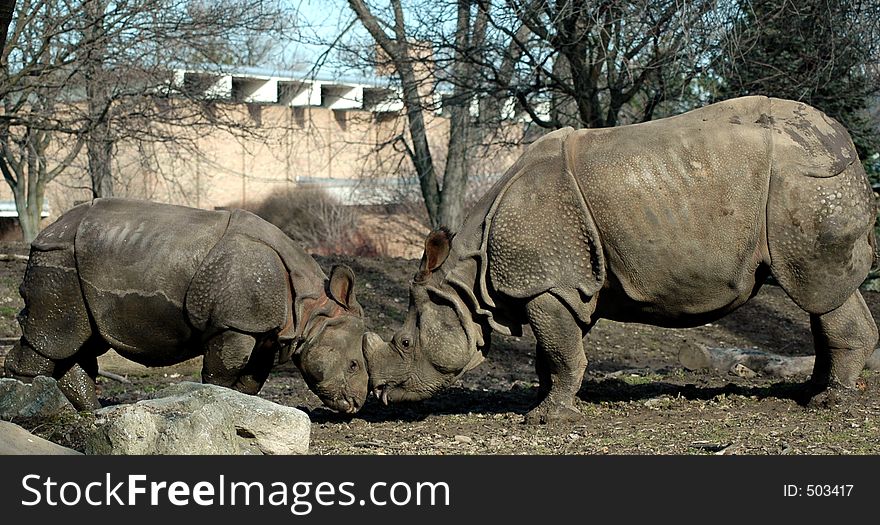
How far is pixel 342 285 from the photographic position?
838 centimetres

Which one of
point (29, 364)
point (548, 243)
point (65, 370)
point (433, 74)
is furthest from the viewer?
point (433, 74)

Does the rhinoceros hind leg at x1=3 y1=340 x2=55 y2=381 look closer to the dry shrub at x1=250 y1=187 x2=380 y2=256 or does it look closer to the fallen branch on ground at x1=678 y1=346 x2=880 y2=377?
the fallen branch on ground at x1=678 y1=346 x2=880 y2=377

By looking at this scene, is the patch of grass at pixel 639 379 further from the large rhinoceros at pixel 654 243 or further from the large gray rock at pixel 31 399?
the large gray rock at pixel 31 399

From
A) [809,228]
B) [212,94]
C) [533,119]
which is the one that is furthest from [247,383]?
[212,94]

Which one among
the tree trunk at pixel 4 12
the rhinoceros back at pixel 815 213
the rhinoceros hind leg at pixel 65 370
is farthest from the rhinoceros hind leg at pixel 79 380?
the rhinoceros back at pixel 815 213

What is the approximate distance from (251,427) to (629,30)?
7203mm

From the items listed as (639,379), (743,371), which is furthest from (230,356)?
(743,371)

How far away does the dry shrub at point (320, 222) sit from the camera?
1100 inches

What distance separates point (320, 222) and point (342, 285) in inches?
825

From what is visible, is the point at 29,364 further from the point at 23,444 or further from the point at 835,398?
the point at 835,398

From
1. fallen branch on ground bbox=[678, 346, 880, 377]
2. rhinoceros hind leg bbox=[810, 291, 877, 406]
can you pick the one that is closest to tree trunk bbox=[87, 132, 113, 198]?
fallen branch on ground bbox=[678, 346, 880, 377]

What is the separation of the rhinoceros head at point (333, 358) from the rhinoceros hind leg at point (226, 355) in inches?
15.4

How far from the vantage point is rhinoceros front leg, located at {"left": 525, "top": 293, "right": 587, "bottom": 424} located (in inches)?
296

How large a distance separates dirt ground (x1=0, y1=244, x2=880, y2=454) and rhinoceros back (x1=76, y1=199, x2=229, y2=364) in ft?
4.44
